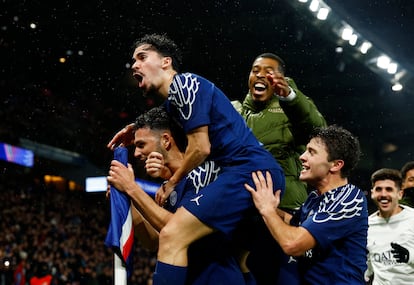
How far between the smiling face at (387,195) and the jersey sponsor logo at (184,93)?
7.55ft

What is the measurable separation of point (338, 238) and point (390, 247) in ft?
6.14

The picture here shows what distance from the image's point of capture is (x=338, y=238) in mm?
3404

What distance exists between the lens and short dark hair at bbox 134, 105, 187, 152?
366 centimetres

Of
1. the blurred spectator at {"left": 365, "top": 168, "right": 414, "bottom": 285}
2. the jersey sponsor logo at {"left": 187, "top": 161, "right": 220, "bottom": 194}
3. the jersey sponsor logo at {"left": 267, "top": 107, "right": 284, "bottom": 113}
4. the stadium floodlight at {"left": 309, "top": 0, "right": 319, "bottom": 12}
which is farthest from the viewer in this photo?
the stadium floodlight at {"left": 309, "top": 0, "right": 319, "bottom": 12}

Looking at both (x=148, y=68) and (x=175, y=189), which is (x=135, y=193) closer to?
(x=175, y=189)

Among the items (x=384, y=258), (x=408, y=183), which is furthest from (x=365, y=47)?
(x=384, y=258)

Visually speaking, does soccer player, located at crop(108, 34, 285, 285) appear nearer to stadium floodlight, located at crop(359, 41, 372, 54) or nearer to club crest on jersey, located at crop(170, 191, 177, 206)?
club crest on jersey, located at crop(170, 191, 177, 206)

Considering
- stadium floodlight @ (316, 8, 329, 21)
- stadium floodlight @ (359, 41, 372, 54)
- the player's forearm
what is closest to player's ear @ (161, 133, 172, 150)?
the player's forearm

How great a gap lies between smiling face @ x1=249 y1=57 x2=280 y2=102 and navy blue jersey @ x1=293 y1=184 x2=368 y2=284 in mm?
1004

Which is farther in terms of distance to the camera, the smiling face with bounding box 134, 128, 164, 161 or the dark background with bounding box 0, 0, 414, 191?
the dark background with bounding box 0, 0, 414, 191

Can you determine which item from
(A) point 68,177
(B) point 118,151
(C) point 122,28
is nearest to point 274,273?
(B) point 118,151

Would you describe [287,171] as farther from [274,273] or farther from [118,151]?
[118,151]

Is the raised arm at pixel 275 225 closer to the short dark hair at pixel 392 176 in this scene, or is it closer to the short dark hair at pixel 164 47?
the short dark hair at pixel 164 47

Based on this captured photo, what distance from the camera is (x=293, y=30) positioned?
15.2 meters
